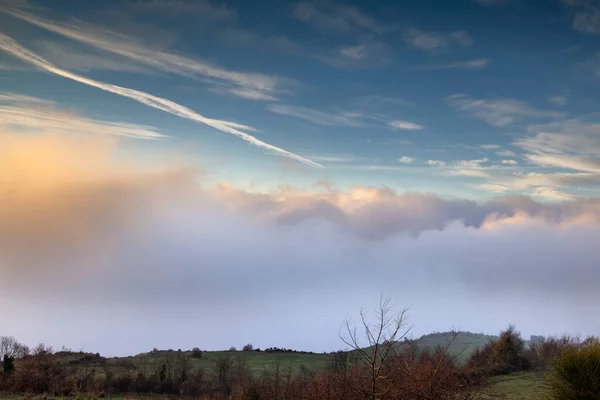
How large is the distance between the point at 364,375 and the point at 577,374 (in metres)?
5.84

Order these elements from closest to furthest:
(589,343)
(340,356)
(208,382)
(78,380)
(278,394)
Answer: (589,343)
(278,394)
(78,380)
(208,382)
(340,356)

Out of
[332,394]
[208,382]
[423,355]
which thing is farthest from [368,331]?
[208,382]

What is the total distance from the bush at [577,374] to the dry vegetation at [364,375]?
0.02 m

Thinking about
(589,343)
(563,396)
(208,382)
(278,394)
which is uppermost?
(589,343)

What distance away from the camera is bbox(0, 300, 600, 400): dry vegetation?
40.9 ft

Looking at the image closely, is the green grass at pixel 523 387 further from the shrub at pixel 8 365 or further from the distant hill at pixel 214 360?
the shrub at pixel 8 365

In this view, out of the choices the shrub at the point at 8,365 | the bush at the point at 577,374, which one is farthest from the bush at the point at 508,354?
the shrub at the point at 8,365

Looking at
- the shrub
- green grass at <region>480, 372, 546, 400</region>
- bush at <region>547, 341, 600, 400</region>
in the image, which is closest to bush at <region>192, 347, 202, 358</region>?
the shrub

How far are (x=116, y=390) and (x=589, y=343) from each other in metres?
47.6

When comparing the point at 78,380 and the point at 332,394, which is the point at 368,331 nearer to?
the point at 332,394

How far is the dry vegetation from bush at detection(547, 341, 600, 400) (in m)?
0.02

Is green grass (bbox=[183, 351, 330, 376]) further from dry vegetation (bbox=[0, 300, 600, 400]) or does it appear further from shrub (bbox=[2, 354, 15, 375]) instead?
shrub (bbox=[2, 354, 15, 375])

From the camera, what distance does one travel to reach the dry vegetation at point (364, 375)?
12.5m

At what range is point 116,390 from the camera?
1927 inches
